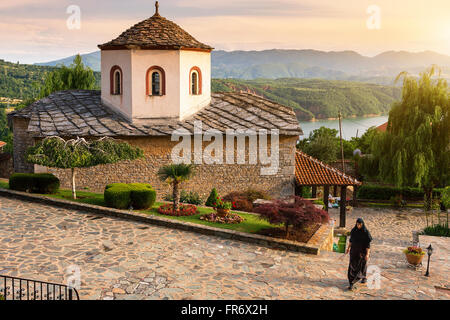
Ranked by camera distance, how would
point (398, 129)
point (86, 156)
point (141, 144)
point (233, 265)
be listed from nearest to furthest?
point (233, 265)
point (86, 156)
point (141, 144)
point (398, 129)

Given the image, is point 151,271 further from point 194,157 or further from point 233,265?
point 194,157

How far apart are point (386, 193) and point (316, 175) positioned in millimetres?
13105

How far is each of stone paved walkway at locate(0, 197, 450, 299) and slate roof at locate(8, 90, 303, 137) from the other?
5.43 meters

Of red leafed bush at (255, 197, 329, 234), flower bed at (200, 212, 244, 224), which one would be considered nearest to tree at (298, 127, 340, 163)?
flower bed at (200, 212, 244, 224)

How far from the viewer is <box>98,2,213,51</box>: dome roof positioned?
19.8 metres

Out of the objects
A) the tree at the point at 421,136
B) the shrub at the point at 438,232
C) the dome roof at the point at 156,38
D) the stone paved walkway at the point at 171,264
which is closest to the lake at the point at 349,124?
the tree at the point at 421,136

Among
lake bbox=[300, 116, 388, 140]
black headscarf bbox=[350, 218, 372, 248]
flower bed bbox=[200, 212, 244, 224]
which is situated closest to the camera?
black headscarf bbox=[350, 218, 372, 248]

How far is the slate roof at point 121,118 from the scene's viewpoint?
63.1 ft

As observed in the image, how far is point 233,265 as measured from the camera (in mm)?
11086

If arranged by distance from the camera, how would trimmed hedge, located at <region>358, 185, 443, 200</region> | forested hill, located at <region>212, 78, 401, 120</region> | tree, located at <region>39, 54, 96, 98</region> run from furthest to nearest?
forested hill, located at <region>212, 78, 401, 120</region>
tree, located at <region>39, 54, 96, 98</region>
trimmed hedge, located at <region>358, 185, 443, 200</region>

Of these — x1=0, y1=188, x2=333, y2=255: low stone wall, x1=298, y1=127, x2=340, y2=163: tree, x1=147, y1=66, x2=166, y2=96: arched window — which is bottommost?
x1=0, y1=188, x2=333, y2=255: low stone wall

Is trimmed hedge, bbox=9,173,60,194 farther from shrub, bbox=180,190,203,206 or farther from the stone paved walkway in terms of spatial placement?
shrub, bbox=180,190,203,206

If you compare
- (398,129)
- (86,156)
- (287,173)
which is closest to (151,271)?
(86,156)
